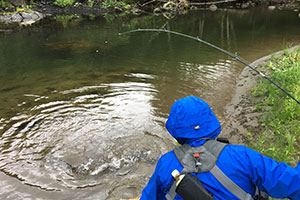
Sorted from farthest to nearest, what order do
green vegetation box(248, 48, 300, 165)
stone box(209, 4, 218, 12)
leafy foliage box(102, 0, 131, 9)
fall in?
leafy foliage box(102, 0, 131, 9) → stone box(209, 4, 218, 12) → green vegetation box(248, 48, 300, 165)

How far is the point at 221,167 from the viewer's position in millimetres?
1591

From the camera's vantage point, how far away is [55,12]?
26.6 metres

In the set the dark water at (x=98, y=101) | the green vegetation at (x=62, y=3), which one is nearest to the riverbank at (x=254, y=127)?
the dark water at (x=98, y=101)

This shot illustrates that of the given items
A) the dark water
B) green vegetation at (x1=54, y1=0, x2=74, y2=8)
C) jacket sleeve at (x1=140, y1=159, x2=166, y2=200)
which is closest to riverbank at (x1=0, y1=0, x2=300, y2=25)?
green vegetation at (x1=54, y1=0, x2=74, y2=8)

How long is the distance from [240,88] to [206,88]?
36.8 inches

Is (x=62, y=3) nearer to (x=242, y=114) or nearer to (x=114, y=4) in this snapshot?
(x=114, y=4)

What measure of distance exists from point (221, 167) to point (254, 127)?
10.7 feet

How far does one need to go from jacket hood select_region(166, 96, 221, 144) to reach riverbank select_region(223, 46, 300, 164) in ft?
7.39

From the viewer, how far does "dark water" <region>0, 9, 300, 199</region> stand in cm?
413

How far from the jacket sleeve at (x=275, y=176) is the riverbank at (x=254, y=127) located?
6.85 feet

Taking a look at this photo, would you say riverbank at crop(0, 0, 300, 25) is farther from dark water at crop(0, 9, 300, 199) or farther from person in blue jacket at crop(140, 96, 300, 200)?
person in blue jacket at crop(140, 96, 300, 200)

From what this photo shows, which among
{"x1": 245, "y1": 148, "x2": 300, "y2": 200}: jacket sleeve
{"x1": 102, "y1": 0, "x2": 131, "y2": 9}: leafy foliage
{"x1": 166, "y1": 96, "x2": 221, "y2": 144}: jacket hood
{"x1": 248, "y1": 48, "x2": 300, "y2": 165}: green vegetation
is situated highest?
{"x1": 102, "y1": 0, "x2": 131, "y2": 9}: leafy foliage

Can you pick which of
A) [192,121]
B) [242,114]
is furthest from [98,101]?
[192,121]

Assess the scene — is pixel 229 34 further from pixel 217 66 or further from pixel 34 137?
pixel 34 137
